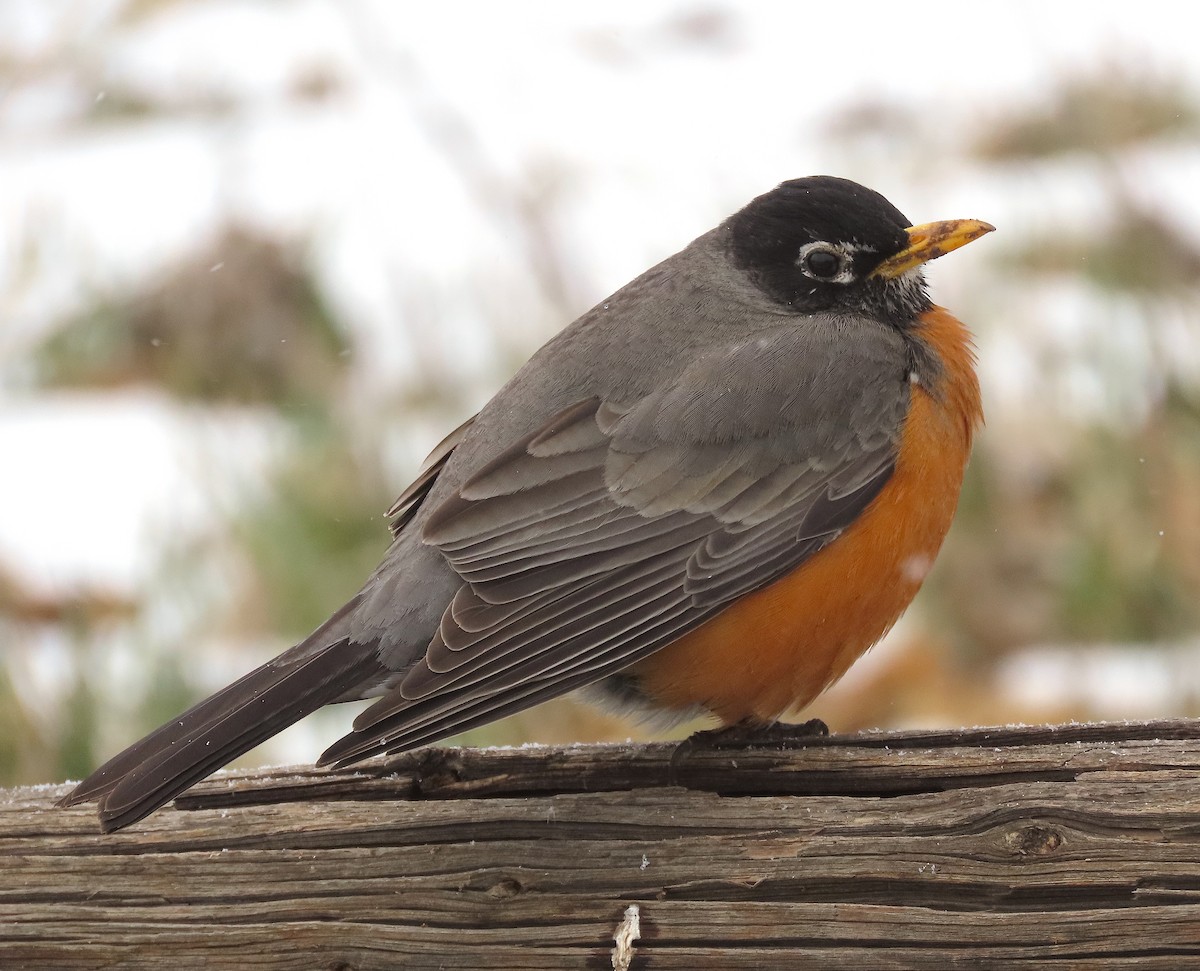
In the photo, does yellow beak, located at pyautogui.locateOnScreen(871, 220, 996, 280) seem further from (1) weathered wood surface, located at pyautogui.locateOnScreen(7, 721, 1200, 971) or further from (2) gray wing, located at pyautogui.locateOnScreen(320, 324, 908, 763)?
(1) weathered wood surface, located at pyautogui.locateOnScreen(7, 721, 1200, 971)

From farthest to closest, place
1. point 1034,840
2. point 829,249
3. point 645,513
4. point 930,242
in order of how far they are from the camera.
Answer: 1. point 829,249
2. point 930,242
3. point 645,513
4. point 1034,840

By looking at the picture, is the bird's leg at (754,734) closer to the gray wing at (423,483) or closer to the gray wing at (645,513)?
the gray wing at (645,513)

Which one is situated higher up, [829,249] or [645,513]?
[829,249]

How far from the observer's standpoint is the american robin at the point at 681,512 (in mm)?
2908

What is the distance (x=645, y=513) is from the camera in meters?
3.31

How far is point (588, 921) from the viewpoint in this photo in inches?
103

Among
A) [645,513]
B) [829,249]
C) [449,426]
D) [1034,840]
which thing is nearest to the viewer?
[1034,840]

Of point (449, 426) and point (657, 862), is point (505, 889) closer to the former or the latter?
point (657, 862)

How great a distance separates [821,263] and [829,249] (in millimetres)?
37

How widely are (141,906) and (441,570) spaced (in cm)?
86

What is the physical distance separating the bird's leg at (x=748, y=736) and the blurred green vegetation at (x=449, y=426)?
167 centimetres

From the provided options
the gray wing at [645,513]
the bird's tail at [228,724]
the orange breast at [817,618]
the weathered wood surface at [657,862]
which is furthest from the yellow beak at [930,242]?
Result: the bird's tail at [228,724]

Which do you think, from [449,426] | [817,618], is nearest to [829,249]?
[817,618]

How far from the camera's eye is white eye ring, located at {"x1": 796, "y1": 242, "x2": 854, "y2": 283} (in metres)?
3.77
